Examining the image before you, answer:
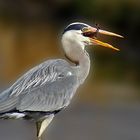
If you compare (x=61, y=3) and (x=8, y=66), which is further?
(x=61, y=3)

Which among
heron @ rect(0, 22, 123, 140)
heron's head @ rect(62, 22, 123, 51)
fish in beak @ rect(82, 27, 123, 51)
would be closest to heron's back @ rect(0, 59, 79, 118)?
heron @ rect(0, 22, 123, 140)

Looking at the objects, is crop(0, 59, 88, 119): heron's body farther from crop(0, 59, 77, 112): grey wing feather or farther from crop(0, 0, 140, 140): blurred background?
crop(0, 0, 140, 140): blurred background

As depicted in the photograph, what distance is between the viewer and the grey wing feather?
9.03 metres

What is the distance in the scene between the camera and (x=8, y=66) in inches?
846

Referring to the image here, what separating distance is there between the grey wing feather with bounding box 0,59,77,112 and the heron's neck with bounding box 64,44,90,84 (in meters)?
0.08

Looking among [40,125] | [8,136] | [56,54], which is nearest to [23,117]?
[40,125]

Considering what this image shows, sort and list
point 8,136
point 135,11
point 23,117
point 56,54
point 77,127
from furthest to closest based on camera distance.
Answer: point 135,11, point 56,54, point 77,127, point 8,136, point 23,117

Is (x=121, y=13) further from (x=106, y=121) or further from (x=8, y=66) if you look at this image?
(x=106, y=121)

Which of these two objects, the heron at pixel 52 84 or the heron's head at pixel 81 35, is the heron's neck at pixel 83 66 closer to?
the heron at pixel 52 84

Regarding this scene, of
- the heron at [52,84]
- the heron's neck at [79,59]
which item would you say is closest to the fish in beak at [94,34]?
the heron at [52,84]

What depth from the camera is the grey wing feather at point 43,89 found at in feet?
29.6

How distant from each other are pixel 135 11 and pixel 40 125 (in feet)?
44.0

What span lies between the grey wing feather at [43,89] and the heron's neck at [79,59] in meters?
0.08

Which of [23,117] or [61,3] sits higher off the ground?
[23,117]
